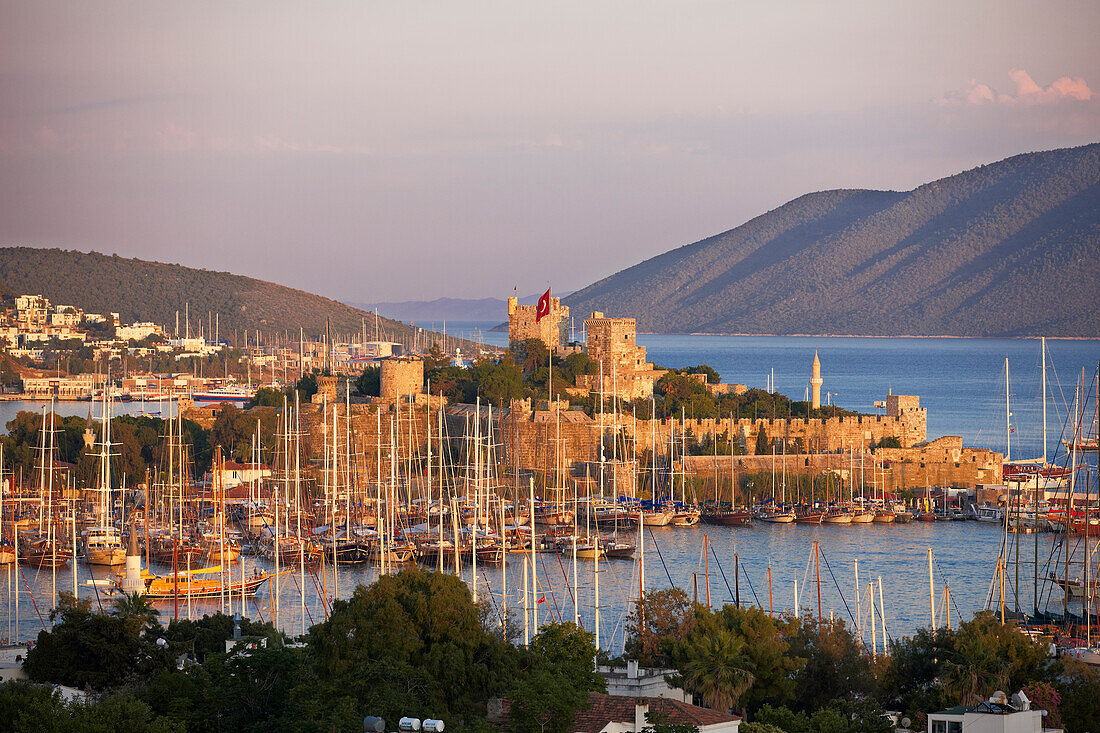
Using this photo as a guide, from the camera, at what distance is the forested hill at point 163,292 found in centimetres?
16212

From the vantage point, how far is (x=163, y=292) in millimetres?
172250

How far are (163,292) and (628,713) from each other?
16053 centimetres

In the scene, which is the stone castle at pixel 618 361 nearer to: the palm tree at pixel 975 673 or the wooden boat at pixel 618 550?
the wooden boat at pixel 618 550

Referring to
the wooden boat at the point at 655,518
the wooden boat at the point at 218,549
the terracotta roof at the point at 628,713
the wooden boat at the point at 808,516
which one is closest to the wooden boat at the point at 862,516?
the wooden boat at the point at 808,516

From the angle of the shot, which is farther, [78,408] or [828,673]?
[78,408]

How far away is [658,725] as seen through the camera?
635 inches

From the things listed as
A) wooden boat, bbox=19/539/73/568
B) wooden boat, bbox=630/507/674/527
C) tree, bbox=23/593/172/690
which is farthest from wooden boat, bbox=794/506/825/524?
tree, bbox=23/593/172/690

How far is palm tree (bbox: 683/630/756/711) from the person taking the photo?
62.5ft

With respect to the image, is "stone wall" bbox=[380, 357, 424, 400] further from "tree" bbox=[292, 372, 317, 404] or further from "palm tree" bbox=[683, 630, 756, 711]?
"palm tree" bbox=[683, 630, 756, 711]

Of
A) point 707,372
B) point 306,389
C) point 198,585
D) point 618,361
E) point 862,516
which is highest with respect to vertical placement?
point 618,361

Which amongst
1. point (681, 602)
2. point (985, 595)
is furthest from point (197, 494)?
point (681, 602)

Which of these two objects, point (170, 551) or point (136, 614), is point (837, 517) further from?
point (136, 614)

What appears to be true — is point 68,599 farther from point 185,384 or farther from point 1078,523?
point 185,384

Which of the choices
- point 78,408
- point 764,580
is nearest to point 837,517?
point 764,580
